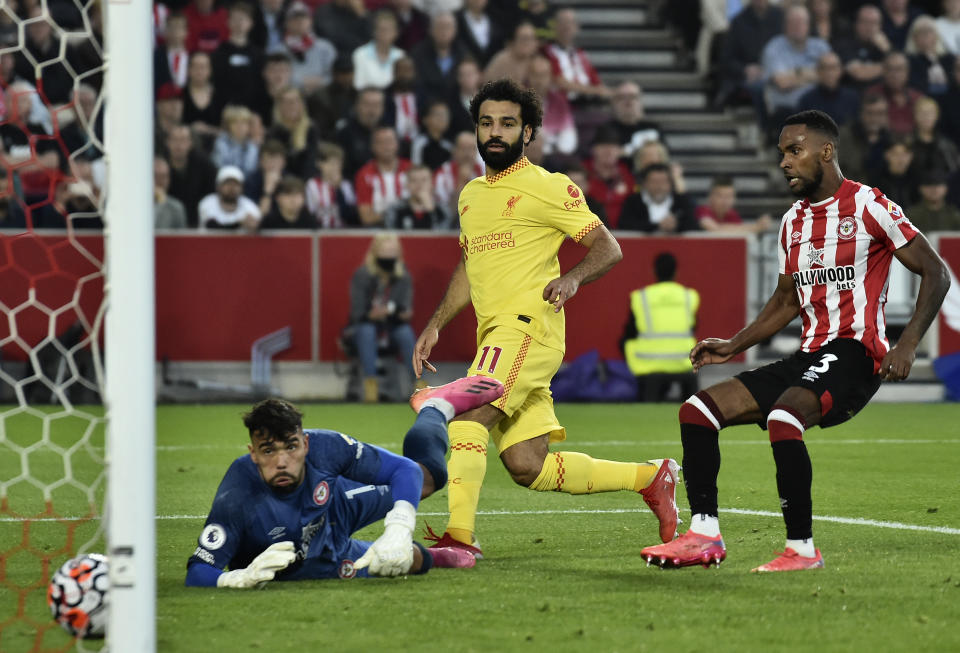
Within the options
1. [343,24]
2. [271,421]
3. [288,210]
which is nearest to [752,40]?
[343,24]

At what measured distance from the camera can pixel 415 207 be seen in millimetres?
15523

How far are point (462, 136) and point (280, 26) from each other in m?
2.90

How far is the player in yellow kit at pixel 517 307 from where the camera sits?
6.11 m

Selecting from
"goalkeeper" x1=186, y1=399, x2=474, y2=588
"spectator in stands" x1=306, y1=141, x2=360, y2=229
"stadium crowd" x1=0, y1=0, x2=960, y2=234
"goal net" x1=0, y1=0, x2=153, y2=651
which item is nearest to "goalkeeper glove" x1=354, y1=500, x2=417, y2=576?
"goalkeeper" x1=186, y1=399, x2=474, y2=588

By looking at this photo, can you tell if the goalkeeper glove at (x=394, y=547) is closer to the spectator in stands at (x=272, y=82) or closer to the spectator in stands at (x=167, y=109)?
the spectator in stands at (x=167, y=109)

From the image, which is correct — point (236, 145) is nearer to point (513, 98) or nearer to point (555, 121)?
point (555, 121)

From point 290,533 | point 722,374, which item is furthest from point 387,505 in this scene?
point 722,374

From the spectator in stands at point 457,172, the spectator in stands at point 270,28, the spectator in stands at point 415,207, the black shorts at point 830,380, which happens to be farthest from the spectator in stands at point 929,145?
the black shorts at point 830,380

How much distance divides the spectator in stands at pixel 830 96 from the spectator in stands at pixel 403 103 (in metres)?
4.53

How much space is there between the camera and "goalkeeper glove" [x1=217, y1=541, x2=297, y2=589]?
5352 mm

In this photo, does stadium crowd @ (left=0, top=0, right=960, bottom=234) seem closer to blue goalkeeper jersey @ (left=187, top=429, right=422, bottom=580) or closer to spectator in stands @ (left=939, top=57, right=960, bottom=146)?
spectator in stands @ (left=939, top=57, right=960, bottom=146)

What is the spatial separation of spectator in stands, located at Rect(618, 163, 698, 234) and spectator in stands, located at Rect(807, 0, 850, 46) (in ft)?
13.8

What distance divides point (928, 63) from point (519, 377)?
1414 cm

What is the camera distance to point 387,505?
580cm
